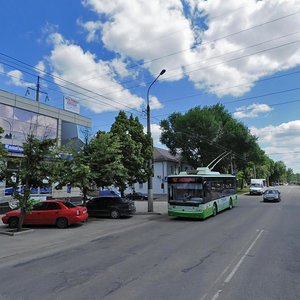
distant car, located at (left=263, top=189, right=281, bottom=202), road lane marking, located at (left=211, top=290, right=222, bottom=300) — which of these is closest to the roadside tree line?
distant car, located at (left=263, top=189, right=281, bottom=202)

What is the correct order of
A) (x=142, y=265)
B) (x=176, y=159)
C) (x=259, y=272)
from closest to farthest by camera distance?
(x=259, y=272) < (x=142, y=265) < (x=176, y=159)

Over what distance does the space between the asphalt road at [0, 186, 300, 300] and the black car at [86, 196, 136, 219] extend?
679 cm

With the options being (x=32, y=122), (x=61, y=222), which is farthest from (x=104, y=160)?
(x=32, y=122)

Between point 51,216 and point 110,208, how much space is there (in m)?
5.12

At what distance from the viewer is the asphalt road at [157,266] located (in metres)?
6.14

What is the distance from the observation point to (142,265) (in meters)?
8.23

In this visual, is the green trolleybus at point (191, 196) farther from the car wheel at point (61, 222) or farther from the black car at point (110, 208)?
the car wheel at point (61, 222)

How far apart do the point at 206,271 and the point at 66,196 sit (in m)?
23.8

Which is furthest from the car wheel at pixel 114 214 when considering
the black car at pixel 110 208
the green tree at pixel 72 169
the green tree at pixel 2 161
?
the green tree at pixel 2 161

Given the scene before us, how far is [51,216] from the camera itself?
16.6 metres

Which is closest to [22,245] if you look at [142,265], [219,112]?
[142,265]

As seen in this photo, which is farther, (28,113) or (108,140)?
(28,113)

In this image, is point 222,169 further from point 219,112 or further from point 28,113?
point 28,113

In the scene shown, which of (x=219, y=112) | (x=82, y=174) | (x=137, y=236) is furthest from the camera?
(x=219, y=112)
